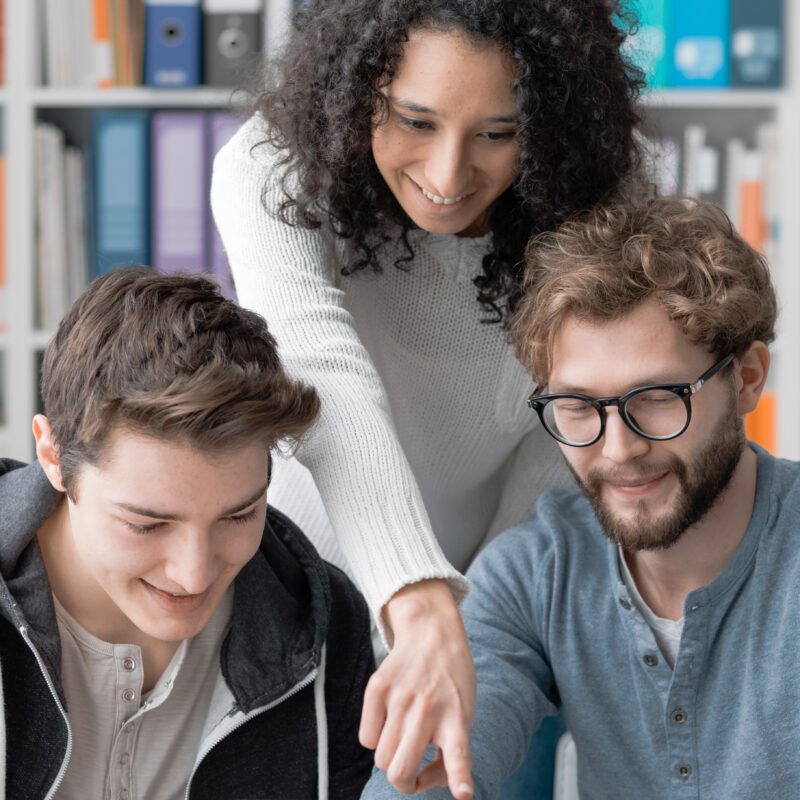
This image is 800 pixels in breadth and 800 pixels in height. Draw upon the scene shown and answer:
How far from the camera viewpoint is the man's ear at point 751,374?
1410 millimetres

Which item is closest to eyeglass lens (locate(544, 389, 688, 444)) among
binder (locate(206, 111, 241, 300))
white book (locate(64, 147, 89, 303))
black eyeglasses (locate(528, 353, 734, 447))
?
black eyeglasses (locate(528, 353, 734, 447))

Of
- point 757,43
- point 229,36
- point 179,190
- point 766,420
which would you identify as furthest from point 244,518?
point 757,43

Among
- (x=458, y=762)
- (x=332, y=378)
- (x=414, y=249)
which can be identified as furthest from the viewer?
(x=414, y=249)

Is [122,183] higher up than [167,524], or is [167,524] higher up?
[122,183]

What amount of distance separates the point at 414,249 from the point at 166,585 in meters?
0.54

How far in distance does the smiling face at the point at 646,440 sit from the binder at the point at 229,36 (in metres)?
1.57

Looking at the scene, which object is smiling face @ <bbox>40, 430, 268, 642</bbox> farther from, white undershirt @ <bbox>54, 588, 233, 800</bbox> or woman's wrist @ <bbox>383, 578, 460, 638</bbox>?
woman's wrist @ <bbox>383, 578, 460, 638</bbox>

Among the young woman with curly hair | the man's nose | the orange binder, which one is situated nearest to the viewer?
the young woman with curly hair

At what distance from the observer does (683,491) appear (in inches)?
53.1

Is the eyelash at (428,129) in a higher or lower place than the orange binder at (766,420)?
higher

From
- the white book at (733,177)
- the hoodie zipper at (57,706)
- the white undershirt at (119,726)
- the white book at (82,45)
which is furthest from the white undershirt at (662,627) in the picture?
the white book at (82,45)

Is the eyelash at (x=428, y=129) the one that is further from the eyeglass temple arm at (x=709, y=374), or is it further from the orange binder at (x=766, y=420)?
the orange binder at (x=766, y=420)

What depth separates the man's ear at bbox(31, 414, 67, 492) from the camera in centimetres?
130

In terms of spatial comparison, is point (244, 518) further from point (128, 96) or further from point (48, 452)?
point (128, 96)
